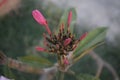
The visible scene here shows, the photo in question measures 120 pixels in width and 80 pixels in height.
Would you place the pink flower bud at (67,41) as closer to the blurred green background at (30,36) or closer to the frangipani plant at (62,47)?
the frangipani plant at (62,47)

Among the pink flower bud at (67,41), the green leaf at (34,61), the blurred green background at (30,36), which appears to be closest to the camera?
the pink flower bud at (67,41)

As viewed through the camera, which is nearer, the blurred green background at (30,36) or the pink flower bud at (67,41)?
the pink flower bud at (67,41)

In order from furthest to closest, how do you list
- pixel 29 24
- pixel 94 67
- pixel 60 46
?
pixel 29 24, pixel 94 67, pixel 60 46

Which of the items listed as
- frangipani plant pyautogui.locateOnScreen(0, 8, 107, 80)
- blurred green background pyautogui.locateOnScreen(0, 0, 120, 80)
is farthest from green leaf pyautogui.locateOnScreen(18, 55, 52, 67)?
blurred green background pyautogui.locateOnScreen(0, 0, 120, 80)

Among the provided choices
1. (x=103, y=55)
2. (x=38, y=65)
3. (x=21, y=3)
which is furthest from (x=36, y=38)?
(x=38, y=65)

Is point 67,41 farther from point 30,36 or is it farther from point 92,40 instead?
point 30,36

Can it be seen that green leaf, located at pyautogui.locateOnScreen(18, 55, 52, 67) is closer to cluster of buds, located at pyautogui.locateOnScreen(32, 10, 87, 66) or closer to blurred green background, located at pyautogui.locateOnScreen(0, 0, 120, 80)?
cluster of buds, located at pyautogui.locateOnScreen(32, 10, 87, 66)

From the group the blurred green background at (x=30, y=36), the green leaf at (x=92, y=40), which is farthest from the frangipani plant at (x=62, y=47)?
the blurred green background at (x=30, y=36)

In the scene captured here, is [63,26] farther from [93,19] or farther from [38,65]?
[93,19]
